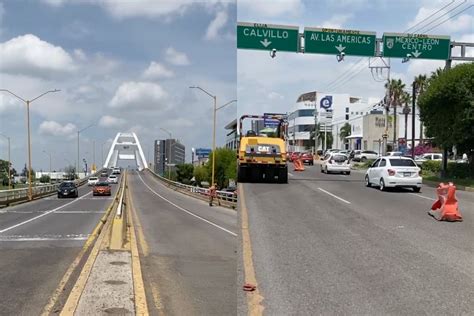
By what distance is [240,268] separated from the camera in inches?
362

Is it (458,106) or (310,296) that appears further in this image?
(458,106)

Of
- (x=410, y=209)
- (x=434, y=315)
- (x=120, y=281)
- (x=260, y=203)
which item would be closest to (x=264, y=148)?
(x=260, y=203)

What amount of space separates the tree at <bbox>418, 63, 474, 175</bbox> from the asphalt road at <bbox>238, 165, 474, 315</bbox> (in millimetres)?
11666

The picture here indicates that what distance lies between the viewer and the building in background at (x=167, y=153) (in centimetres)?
9266

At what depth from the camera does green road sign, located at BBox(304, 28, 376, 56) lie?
29.6 meters

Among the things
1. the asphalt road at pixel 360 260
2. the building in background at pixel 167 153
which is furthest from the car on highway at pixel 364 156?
the asphalt road at pixel 360 260

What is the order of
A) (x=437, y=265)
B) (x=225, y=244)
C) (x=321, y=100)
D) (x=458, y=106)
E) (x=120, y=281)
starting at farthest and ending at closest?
(x=321, y=100) → (x=458, y=106) → (x=225, y=244) → (x=437, y=265) → (x=120, y=281)

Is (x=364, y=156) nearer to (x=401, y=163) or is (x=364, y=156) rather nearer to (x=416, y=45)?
(x=416, y=45)

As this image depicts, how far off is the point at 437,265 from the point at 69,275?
6.16m

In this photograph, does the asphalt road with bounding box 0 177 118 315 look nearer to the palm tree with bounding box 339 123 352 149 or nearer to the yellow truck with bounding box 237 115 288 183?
the yellow truck with bounding box 237 115 288 183

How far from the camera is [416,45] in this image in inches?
1185

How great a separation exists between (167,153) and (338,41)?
229 feet

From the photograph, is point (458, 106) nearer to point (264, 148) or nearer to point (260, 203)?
point (264, 148)

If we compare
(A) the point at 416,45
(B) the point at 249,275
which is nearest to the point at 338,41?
(A) the point at 416,45
